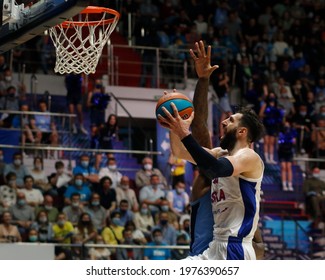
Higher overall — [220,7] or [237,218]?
[220,7]

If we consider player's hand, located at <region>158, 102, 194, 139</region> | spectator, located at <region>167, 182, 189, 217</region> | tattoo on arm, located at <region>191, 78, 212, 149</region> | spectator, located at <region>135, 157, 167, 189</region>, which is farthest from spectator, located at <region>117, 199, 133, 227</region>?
player's hand, located at <region>158, 102, 194, 139</region>

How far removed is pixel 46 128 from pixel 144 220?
2649 millimetres

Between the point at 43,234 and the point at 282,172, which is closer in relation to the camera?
the point at 43,234

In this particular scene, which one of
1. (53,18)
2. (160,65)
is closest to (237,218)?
(53,18)

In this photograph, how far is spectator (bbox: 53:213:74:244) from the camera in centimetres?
1456

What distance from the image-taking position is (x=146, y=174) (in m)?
16.5

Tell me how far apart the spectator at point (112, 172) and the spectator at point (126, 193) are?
139mm

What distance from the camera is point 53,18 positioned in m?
7.20

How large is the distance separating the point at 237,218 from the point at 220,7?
15.2m

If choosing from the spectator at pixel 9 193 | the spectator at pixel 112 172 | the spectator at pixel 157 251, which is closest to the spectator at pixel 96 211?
the spectator at pixel 112 172

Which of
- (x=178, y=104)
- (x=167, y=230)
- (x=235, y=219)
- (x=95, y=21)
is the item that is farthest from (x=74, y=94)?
(x=235, y=219)

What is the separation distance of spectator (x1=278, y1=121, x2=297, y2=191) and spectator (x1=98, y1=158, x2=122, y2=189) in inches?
135

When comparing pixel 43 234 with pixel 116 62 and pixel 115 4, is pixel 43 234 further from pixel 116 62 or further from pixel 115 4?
pixel 115 4

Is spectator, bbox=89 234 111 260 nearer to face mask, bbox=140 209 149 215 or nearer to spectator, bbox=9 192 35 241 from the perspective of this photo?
spectator, bbox=9 192 35 241
